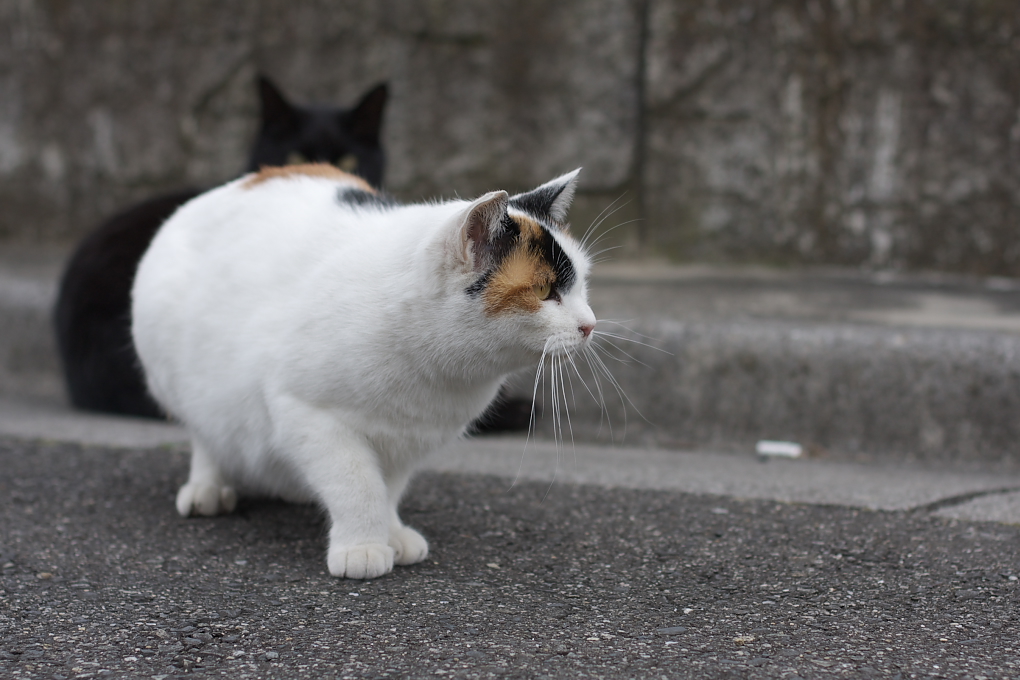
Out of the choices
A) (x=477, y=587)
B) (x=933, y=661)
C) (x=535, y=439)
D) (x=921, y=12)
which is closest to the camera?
(x=933, y=661)

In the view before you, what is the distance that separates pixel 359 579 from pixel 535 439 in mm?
1306

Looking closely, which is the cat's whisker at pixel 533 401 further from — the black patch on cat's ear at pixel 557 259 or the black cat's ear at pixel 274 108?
the black cat's ear at pixel 274 108

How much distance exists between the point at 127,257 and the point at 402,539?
1956 millimetres

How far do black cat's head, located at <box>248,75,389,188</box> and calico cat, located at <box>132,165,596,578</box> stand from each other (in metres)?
1.42

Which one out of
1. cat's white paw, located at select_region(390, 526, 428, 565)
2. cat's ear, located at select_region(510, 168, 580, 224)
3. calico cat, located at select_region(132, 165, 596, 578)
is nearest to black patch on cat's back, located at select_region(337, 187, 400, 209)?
calico cat, located at select_region(132, 165, 596, 578)

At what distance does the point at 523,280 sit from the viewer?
1762 millimetres

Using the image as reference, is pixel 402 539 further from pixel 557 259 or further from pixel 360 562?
pixel 557 259

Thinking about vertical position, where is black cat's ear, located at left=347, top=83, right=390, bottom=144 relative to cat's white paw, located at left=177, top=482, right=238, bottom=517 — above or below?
above

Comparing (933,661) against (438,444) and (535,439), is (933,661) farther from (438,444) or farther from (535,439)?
(535,439)

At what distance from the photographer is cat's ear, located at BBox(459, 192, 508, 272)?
1.69 m

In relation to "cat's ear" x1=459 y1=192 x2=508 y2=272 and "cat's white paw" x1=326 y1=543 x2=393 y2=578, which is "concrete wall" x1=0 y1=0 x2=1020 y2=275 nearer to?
"cat's ear" x1=459 y1=192 x2=508 y2=272

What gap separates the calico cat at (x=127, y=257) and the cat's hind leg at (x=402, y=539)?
1.50m

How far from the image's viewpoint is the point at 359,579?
1.81 metres

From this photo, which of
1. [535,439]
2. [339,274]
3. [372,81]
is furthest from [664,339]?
[372,81]
